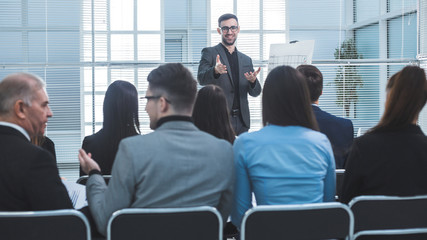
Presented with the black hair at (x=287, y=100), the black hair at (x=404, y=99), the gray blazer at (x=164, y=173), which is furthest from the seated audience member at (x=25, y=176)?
the black hair at (x=404, y=99)

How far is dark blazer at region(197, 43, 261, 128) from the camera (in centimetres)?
430

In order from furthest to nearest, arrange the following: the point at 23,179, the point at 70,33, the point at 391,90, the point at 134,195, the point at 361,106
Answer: the point at 361,106 < the point at 70,33 < the point at 391,90 < the point at 134,195 < the point at 23,179

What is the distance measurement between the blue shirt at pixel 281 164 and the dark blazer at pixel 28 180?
725 millimetres

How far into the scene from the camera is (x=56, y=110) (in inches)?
211

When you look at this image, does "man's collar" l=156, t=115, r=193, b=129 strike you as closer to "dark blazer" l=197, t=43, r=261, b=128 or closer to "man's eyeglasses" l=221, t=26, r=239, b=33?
"dark blazer" l=197, t=43, r=261, b=128

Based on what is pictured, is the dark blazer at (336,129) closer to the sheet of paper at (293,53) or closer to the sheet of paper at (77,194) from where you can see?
the sheet of paper at (293,53)

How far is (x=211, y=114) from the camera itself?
257 cm

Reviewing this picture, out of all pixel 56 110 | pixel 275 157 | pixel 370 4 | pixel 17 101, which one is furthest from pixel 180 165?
pixel 370 4

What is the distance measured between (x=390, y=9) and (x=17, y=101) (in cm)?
539

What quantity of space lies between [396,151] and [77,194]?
1.47 m

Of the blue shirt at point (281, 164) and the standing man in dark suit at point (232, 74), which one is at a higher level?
the standing man in dark suit at point (232, 74)

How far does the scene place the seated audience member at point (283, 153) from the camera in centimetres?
186

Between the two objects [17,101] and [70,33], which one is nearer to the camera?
[17,101]

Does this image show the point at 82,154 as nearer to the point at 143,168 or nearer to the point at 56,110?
the point at 143,168
